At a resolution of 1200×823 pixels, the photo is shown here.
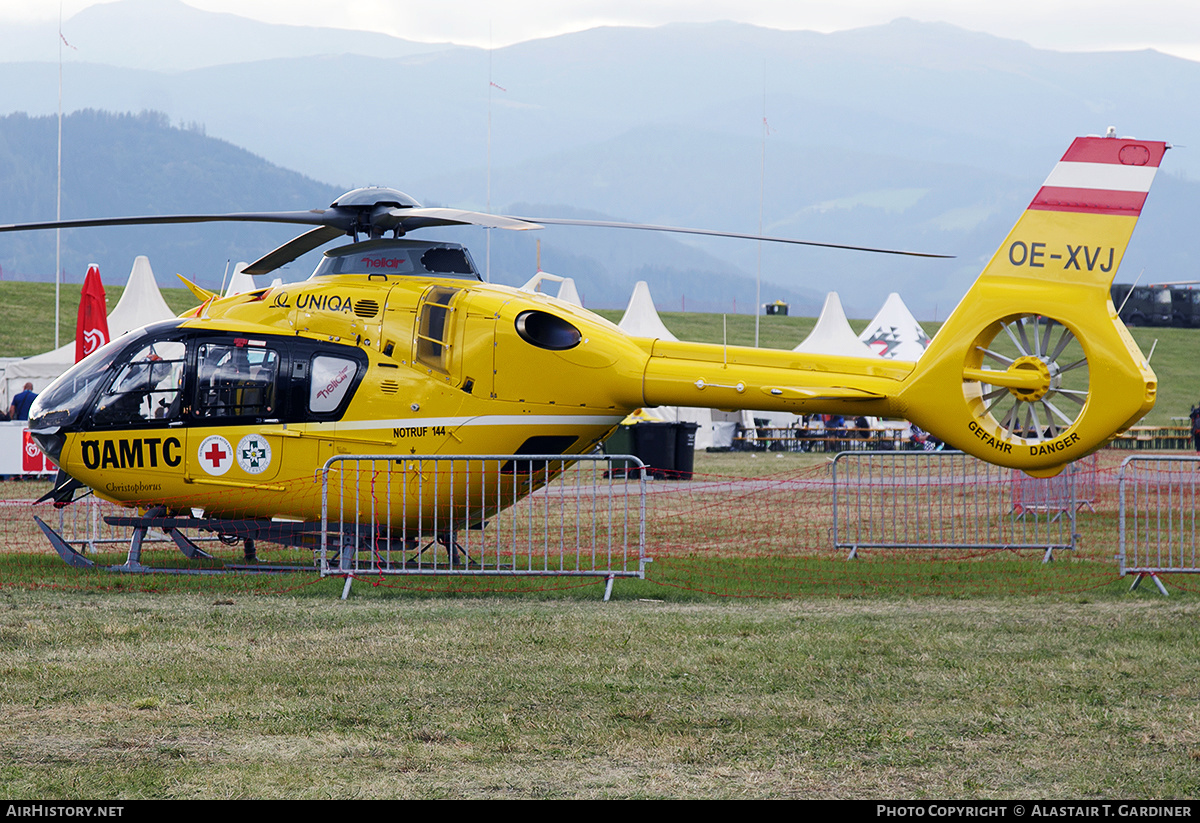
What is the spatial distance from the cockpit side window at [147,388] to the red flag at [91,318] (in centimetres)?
293

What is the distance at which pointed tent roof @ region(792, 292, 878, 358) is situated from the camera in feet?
116

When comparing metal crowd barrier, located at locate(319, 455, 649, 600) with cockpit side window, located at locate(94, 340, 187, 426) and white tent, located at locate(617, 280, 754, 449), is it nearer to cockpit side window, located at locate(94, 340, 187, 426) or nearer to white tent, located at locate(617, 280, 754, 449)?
cockpit side window, located at locate(94, 340, 187, 426)

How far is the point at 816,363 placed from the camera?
9906mm

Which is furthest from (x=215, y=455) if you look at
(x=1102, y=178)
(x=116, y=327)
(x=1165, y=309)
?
(x=1165, y=309)

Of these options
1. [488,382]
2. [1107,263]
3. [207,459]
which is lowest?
[207,459]

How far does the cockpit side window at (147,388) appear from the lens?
421 inches

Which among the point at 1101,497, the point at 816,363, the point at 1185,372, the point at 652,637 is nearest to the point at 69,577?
the point at 652,637

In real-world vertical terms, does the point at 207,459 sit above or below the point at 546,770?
above

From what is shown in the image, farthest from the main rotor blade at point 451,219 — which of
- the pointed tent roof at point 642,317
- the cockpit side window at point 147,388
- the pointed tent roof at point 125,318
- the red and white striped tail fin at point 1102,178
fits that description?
the pointed tent roof at point 642,317

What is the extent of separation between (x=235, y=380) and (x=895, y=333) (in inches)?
1393

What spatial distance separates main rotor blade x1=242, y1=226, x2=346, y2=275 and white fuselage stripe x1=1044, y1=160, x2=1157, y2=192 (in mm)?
6097

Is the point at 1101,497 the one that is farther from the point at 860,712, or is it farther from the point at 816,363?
the point at 860,712

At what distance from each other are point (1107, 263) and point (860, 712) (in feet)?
15.4

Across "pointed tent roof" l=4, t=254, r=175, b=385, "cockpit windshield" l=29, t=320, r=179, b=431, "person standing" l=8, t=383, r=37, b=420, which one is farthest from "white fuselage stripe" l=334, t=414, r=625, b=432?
"pointed tent roof" l=4, t=254, r=175, b=385
